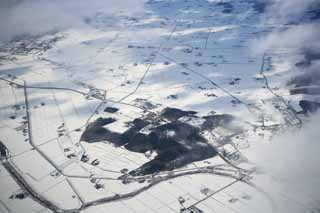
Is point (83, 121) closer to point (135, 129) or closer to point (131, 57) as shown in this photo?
point (135, 129)

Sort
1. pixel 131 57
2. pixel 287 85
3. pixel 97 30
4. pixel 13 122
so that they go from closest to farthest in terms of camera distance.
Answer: pixel 13 122, pixel 287 85, pixel 131 57, pixel 97 30

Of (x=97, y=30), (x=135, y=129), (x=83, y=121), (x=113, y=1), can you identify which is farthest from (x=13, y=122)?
(x=113, y=1)

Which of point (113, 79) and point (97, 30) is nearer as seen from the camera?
point (113, 79)

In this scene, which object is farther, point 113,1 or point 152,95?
point 113,1

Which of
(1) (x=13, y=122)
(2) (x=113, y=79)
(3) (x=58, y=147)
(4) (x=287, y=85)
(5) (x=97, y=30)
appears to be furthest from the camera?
(5) (x=97, y=30)

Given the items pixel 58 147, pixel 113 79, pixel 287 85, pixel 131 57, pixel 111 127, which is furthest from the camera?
pixel 131 57

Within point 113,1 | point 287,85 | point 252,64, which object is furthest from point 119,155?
point 113,1

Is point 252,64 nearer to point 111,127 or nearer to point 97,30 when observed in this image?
point 111,127

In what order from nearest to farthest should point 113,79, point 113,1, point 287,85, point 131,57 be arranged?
point 287,85, point 113,79, point 131,57, point 113,1
